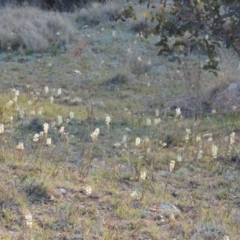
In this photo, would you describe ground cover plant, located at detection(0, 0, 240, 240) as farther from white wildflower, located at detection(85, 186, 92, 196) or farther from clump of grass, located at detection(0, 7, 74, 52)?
clump of grass, located at detection(0, 7, 74, 52)

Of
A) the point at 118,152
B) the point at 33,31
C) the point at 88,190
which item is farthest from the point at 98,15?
the point at 88,190

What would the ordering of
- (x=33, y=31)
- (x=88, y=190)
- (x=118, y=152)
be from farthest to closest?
(x=33, y=31), (x=118, y=152), (x=88, y=190)

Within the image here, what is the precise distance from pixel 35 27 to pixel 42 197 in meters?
7.76

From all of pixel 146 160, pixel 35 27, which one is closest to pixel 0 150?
pixel 146 160

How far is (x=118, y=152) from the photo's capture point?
5.25 meters

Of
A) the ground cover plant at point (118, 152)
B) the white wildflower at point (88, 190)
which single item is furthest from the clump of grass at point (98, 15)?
the white wildflower at point (88, 190)

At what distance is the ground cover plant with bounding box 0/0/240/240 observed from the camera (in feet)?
12.2

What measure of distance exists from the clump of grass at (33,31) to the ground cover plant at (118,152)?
1.04 meters

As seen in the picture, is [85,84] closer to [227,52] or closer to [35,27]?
[227,52]

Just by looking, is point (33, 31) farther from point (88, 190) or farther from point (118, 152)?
point (88, 190)

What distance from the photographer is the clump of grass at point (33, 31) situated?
34.4ft

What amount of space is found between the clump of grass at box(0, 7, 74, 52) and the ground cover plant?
1039 millimetres

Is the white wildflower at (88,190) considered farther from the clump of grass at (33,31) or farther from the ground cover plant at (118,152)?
the clump of grass at (33,31)

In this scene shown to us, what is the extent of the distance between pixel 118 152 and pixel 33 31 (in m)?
6.17
